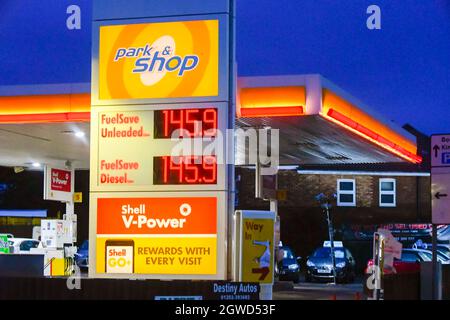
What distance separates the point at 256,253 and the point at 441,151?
4.17m

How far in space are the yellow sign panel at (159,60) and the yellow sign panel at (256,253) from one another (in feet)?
6.23

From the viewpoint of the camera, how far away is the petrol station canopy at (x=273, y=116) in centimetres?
1770

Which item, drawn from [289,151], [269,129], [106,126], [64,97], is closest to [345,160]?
[289,151]

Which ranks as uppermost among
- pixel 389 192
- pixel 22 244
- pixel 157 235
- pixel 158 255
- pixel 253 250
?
pixel 389 192

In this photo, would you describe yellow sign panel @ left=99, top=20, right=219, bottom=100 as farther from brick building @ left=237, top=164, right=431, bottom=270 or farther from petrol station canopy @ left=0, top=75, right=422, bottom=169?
brick building @ left=237, top=164, right=431, bottom=270

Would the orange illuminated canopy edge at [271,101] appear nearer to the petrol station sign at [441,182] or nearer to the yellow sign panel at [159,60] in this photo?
the petrol station sign at [441,182]

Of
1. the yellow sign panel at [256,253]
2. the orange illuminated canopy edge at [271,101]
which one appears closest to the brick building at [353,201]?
the orange illuminated canopy edge at [271,101]

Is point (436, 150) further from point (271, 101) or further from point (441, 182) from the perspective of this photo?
point (271, 101)

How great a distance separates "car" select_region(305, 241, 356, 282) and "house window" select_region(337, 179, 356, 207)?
9.42 meters

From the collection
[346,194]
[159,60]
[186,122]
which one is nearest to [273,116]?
[159,60]

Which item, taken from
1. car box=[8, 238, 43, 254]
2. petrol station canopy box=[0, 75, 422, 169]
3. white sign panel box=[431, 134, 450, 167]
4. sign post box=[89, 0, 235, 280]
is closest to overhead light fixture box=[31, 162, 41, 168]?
car box=[8, 238, 43, 254]

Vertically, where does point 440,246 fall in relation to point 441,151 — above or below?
below

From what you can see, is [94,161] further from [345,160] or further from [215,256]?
[345,160]

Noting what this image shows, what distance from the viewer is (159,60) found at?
11961 mm
